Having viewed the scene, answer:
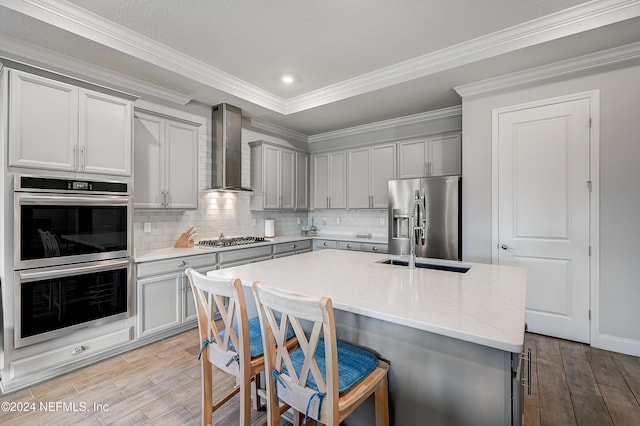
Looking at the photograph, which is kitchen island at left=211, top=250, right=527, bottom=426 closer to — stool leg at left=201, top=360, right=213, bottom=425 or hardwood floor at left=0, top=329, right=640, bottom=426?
stool leg at left=201, top=360, right=213, bottom=425

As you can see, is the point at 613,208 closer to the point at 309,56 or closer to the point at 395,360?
the point at 395,360

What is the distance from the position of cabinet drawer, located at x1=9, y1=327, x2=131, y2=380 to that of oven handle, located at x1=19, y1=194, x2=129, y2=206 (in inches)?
45.6

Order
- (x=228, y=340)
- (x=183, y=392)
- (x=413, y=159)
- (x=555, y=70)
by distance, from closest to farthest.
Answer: (x=228, y=340) → (x=183, y=392) → (x=555, y=70) → (x=413, y=159)

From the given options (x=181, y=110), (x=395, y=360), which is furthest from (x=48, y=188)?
(x=395, y=360)

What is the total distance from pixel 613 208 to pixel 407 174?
226 centimetres

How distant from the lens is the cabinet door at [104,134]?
8.18 feet

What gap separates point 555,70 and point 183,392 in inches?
170

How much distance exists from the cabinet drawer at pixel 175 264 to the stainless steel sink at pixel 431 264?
1997 millimetres

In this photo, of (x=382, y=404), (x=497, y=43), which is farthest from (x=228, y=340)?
(x=497, y=43)

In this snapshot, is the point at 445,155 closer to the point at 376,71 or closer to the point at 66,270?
the point at 376,71

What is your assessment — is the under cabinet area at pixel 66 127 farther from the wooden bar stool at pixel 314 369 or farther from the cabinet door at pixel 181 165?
the wooden bar stool at pixel 314 369

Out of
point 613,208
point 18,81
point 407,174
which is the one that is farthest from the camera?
point 407,174

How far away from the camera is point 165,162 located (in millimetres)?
3400

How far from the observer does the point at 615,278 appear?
2.71 m
